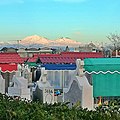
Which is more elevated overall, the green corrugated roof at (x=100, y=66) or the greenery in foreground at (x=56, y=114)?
the green corrugated roof at (x=100, y=66)

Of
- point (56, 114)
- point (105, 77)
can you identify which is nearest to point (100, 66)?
point (105, 77)

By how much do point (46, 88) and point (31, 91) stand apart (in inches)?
42.0

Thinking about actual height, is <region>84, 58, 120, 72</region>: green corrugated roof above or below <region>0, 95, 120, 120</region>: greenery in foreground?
above

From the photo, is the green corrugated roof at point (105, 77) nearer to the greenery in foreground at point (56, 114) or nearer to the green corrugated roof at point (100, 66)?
the green corrugated roof at point (100, 66)

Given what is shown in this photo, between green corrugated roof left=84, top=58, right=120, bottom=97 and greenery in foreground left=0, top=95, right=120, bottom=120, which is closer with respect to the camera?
greenery in foreground left=0, top=95, right=120, bottom=120

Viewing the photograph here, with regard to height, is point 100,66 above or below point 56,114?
above

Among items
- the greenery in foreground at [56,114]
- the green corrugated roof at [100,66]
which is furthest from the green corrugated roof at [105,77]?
the greenery in foreground at [56,114]

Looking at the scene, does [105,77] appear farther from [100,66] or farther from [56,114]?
[56,114]

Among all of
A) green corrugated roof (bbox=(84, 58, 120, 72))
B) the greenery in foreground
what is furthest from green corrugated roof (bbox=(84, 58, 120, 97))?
the greenery in foreground

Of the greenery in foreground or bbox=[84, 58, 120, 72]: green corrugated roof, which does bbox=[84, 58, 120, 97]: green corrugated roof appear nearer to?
bbox=[84, 58, 120, 72]: green corrugated roof

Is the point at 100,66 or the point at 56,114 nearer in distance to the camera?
the point at 56,114

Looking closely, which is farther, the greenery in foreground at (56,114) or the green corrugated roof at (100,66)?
the green corrugated roof at (100,66)

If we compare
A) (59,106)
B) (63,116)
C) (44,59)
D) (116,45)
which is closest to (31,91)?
(59,106)

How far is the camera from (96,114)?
4621 millimetres
